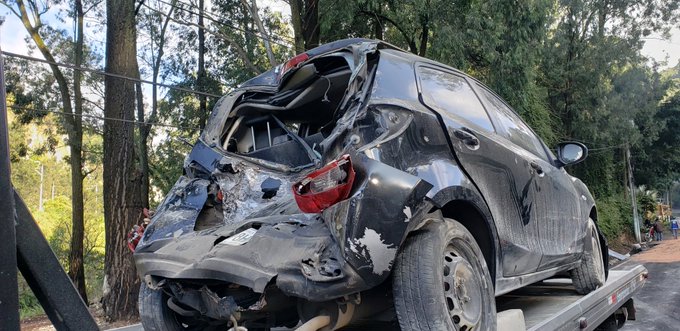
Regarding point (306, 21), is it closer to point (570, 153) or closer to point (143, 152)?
point (143, 152)

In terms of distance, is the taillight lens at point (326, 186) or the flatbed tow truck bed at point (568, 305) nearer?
the taillight lens at point (326, 186)

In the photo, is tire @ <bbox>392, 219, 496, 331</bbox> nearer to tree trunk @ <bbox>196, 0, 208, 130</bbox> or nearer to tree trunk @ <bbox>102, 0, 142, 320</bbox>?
tree trunk @ <bbox>102, 0, 142, 320</bbox>

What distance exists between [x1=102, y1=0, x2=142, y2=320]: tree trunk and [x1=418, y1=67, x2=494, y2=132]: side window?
8052 millimetres

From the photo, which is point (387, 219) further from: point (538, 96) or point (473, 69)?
point (538, 96)

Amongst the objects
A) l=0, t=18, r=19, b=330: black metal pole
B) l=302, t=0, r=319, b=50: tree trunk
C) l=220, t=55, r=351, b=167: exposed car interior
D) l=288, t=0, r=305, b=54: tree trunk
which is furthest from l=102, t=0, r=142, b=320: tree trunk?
l=0, t=18, r=19, b=330: black metal pole

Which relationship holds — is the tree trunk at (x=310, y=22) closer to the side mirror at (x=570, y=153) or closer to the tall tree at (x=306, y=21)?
the tall tree at (x=306, y=21)

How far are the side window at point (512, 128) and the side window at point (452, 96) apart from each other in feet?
0.74

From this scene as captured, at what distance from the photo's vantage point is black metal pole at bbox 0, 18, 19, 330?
130 cm

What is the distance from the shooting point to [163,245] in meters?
2.84

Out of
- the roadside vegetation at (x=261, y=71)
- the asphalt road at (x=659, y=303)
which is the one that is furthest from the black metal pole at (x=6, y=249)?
the asphalt road at (x=659, y=303)

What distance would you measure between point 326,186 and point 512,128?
205cm

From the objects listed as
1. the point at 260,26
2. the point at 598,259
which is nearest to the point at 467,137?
the point at 598,259

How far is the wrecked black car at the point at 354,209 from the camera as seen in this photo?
2386mm

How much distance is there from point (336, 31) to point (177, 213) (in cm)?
1140
